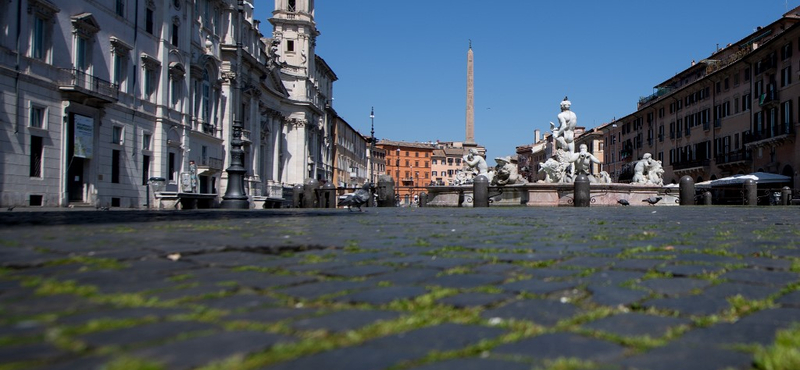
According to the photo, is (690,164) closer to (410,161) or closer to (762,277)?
(762,277)

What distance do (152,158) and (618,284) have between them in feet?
106

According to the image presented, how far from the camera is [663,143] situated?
66000 millimetres

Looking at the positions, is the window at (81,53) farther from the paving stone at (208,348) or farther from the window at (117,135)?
the paving stone at (208,348)

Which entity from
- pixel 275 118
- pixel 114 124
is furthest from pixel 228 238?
pixel 275 118

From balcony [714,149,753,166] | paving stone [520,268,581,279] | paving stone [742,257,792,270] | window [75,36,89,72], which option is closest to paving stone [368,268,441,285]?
paving stone [520,268,581,279]

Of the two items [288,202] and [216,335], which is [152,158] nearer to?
[288,202]

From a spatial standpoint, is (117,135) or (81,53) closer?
(81,53)

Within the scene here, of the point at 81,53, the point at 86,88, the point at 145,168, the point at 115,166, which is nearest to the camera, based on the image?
the point at 86,88

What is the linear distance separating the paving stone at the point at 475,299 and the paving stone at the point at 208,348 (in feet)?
3.13

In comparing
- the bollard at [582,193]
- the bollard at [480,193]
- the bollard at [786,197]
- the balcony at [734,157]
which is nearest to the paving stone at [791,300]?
the bollard at [582,193]

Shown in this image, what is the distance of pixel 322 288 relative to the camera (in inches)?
124

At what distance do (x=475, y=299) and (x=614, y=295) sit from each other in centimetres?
69

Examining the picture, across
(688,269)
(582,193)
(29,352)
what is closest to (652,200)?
(582,193)

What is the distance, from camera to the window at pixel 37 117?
23156 millimetres
